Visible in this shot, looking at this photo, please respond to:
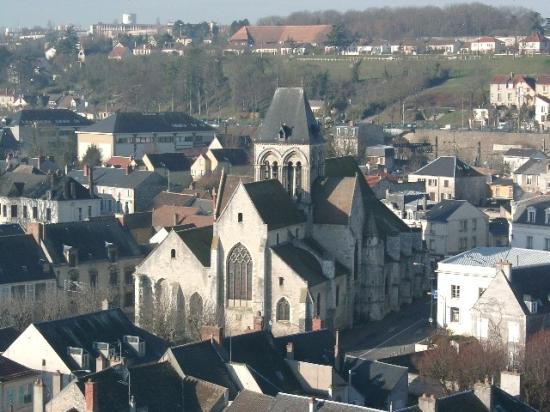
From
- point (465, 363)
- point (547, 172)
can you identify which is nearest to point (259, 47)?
point (547, 172)

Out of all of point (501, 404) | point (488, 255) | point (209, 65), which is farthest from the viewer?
point (209, 65)

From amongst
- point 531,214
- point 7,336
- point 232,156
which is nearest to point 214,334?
point 7,336

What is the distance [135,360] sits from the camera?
41.0 metres

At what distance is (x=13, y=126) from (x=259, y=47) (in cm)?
8073

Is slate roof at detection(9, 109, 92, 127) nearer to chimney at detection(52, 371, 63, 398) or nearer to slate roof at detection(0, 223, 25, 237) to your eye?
slate roof at detection(0, 223, 25, 237)

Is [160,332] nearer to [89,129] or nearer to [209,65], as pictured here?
[89,129]

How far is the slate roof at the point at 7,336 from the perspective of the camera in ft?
140


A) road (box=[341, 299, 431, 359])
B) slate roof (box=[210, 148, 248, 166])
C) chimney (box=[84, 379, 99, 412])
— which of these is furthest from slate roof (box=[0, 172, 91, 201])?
chimney (box=[84, 379, 99, 412])

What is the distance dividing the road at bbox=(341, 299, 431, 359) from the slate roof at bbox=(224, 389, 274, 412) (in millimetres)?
15046

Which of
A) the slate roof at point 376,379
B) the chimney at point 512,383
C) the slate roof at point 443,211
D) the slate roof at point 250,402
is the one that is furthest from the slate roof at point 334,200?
the slate roof at point 250,402

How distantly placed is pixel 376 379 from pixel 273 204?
1571cm

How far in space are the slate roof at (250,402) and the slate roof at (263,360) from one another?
2424mm

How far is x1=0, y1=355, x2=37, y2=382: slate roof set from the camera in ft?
127

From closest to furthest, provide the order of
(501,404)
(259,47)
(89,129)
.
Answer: (501,404) < (89,129) < (259,47)
